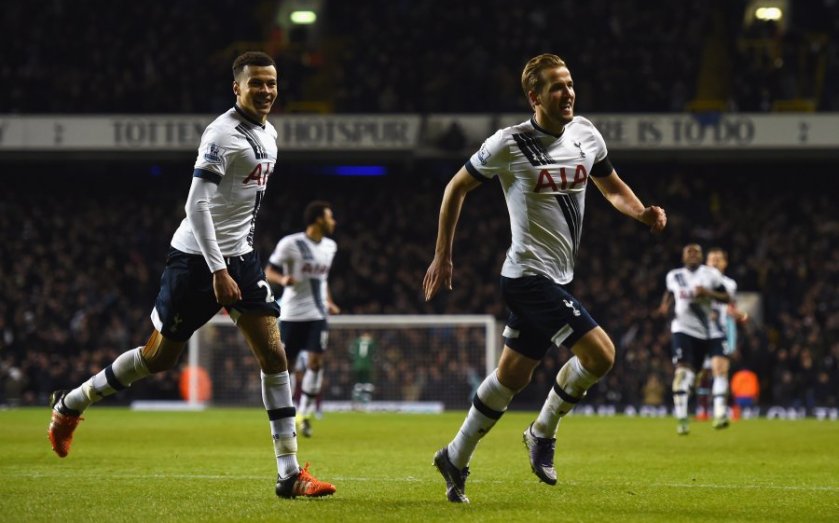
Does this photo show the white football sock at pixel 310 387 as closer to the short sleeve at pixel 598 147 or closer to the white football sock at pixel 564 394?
the white football sock at pixel 564 394

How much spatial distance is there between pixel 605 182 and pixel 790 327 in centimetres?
1870

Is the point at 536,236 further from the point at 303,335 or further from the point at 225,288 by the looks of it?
the point at 303,335

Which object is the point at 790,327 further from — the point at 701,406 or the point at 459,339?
the point at 459,339

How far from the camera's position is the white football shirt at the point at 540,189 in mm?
6844

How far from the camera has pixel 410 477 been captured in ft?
27.6

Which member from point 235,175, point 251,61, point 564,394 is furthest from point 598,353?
point 251,61

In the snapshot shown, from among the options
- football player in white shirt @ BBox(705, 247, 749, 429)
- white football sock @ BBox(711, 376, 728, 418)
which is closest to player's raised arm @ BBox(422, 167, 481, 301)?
football player in white shirt @ BBox(705, 247, 749, 429)

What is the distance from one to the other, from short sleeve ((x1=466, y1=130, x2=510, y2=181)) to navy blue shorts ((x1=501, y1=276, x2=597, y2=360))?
2.16 ft

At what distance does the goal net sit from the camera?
2319cm

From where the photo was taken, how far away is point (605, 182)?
7.37 meters

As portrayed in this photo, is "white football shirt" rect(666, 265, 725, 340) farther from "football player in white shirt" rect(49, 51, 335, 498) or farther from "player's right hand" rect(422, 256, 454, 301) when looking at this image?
"player's right hand" rect(422, 256, 454, 301)

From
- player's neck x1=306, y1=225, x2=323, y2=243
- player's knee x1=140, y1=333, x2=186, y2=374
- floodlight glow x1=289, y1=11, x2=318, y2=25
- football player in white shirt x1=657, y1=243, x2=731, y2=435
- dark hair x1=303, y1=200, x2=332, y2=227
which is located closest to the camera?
player's knee x1=140, y1=333, x2=186, y2=374

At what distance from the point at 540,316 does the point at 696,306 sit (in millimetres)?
9444

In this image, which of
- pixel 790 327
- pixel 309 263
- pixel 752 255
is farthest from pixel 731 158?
pixel 309 263
